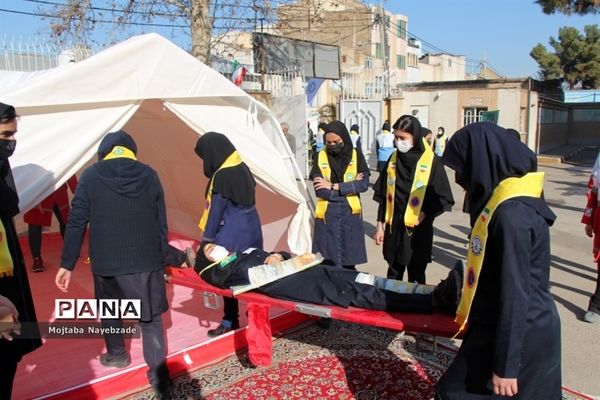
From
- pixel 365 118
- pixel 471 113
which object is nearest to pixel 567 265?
pixel 365 118

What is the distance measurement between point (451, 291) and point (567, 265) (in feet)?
14.0

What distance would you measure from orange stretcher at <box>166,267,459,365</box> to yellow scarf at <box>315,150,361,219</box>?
1.23 meters

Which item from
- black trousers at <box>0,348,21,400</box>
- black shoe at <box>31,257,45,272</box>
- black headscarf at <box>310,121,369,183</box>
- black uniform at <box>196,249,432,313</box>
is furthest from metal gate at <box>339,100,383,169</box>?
black trousers at <box>0,348,21,400</box>

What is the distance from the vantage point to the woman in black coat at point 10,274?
7.94ft

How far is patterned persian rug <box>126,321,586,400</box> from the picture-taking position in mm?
3254

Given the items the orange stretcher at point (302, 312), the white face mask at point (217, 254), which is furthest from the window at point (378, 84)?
the white face mask at point (217, 254)

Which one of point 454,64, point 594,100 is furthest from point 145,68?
point 454,64

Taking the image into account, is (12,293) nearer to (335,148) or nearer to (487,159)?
(487,159)

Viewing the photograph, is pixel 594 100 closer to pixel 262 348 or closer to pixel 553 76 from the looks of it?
pixel 553 76

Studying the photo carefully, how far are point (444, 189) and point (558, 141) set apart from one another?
26321mm

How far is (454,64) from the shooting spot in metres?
49.8

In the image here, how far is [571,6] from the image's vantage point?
1205 cm

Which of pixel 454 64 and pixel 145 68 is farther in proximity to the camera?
pixel 454 64

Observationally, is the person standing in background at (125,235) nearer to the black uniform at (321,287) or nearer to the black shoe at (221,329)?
the black uniform at (321,287)
